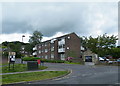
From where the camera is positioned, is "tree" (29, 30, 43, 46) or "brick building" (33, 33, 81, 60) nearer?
"brick building" (33, 33, 81, 60)

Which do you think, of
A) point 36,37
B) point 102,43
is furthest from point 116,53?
point 36,37

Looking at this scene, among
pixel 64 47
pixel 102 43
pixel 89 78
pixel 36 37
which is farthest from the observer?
pixel 36 37

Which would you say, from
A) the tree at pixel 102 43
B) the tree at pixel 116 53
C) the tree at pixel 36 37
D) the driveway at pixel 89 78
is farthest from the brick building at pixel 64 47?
the driveway at pixel 89 78

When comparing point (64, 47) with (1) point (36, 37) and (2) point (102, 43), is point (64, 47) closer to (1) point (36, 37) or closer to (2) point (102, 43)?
(2) point (102, 43)

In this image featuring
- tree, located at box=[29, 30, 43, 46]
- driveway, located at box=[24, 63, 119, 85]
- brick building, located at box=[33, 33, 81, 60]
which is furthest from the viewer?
tree, located at box=[29, 30, 43, 46]

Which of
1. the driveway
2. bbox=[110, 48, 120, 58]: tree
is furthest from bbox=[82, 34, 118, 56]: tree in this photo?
the driveway

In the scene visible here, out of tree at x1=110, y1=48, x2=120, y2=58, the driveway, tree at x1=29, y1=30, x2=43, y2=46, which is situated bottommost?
the driveway

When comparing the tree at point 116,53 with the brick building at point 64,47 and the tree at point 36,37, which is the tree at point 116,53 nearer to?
the brick building at point 64,47

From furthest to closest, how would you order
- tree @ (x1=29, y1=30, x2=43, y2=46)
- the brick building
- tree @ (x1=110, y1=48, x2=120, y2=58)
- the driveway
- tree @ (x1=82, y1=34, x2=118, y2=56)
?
tree @ (x1=29, y1=30, x2=43, y2=46) → tree @ (x1=110, y1=48, x2=120, y2=58) → the brick building → tree @ (x1=82, y1=34, x2=118, y2=56) → the driveway

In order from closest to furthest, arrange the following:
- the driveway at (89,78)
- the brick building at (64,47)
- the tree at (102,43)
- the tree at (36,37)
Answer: the driveway at (89,78)
the tree at (102,43)
the brick building at (64,47)
the tree at (36,37)

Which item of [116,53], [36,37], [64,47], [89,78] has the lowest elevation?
[89,78]

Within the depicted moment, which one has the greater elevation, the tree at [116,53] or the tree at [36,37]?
the tree at [36,37]

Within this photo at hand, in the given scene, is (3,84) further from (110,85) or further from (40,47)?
(40,47)

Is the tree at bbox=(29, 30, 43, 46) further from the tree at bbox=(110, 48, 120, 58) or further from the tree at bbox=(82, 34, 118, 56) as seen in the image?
the tree at bbox=(82, 34, 118, 56)
